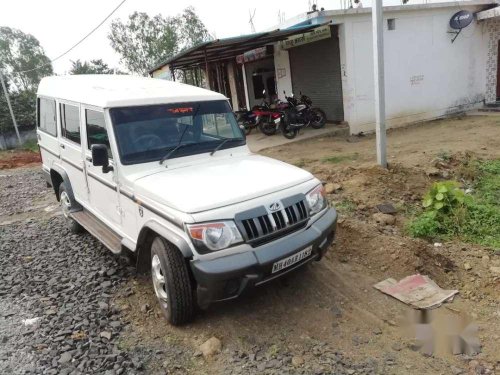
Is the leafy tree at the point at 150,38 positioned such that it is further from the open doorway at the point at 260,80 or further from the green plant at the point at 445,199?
the green plant at the point at 445,199

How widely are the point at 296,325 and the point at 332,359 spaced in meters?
0.46

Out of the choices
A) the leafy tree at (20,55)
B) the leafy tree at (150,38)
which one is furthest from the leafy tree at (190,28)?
the leafy tree at (20,55)

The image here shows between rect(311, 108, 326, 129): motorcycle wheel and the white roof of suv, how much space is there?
8108mm

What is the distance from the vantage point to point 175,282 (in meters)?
2.98

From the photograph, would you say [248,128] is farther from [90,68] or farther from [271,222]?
[90,68]

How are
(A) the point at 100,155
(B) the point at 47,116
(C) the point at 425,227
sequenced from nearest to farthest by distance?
(A) the point at 100,155
(C) the point at 425,227
(B) the point at 47,116

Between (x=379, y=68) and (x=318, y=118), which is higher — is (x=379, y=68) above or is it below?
above

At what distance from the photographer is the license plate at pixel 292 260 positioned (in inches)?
115

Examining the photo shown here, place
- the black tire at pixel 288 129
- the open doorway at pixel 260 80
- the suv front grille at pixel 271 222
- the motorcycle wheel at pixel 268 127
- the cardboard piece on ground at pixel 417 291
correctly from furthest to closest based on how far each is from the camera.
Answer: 1. the open doorway at pixel 260 80
2. the motorcycle wheel at pixel 268 127
3. the black tire at pixel 288 129
4. the cardboard piece on ground at pixel 417 291
5. the suv front grille at pixel 271 222

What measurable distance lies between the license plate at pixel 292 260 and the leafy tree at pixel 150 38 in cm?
3383

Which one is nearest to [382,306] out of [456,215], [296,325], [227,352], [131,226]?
[296,325]

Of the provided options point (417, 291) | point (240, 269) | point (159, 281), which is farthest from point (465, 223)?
point (159, 281)

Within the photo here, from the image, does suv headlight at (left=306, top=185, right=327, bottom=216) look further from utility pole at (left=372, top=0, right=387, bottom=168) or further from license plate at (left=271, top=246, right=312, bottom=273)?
utility pole at (left=372, top=0, right=387, bottom=168)

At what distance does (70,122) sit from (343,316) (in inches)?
149
